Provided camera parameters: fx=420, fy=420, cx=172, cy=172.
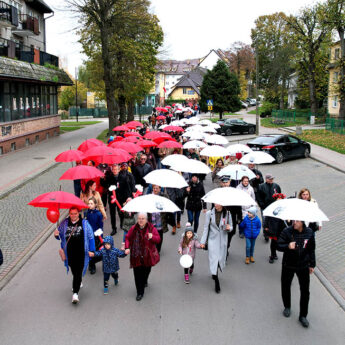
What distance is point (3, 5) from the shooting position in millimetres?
28125

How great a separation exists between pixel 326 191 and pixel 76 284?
1114 cm

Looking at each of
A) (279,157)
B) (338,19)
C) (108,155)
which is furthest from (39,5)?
(108,155)

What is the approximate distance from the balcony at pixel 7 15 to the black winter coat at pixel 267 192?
79.3 ft

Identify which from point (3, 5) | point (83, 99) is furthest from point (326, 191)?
point (83, 99)

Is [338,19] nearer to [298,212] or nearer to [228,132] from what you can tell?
[228,132]

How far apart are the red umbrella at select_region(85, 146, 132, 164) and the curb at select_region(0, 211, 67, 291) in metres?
2.22

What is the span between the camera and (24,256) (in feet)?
30.3

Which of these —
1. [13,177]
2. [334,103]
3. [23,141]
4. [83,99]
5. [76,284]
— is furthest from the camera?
[83,99]

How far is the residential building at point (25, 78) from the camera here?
971 inches

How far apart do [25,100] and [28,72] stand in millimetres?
3592

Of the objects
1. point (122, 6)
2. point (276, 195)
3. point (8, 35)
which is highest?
point (122, 6)

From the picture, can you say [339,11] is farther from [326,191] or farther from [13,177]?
[13,177]

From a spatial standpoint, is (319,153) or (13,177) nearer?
(13,177)

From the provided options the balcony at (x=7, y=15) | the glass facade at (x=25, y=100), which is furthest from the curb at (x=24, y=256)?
the balcony at (x=7, y=15)
